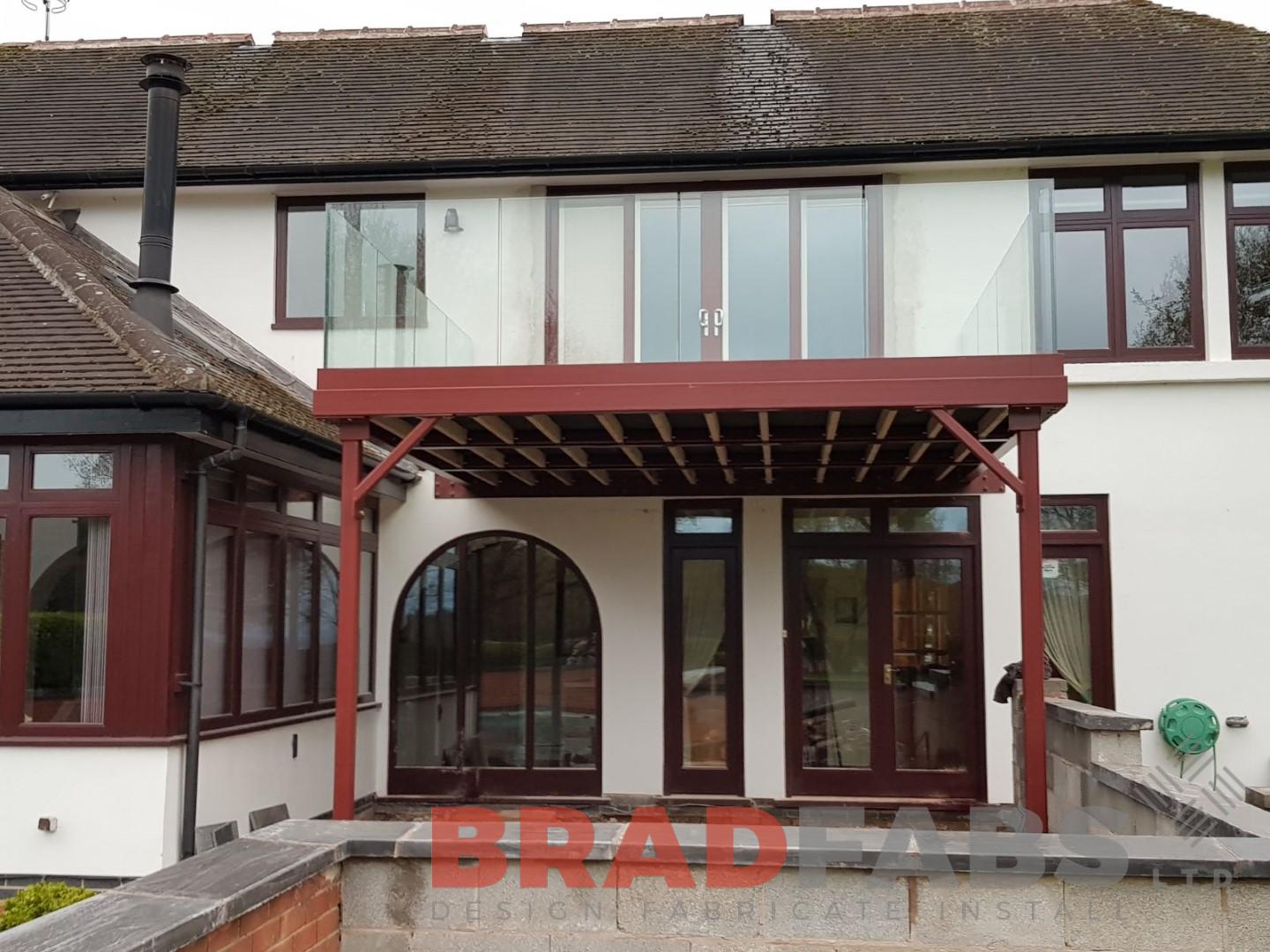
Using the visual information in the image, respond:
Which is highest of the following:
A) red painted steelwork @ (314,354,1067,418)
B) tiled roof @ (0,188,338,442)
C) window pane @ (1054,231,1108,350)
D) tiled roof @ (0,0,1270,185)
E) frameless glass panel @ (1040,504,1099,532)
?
tiled roof @ (0,0,1270,185)

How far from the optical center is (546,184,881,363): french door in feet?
22.9

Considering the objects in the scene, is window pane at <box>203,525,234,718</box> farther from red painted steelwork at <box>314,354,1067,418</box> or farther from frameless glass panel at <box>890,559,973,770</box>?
frameless glass panel at <box>890,559,973,770</box>

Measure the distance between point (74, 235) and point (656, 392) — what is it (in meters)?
6.51

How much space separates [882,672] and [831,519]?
1356 millimetres

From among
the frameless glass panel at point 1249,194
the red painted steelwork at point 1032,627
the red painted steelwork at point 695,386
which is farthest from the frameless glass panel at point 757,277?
the frameless glass panel at point 1249,194

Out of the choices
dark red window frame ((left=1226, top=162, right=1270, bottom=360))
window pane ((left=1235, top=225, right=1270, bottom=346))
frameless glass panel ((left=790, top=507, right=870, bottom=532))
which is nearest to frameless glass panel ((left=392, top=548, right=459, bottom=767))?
frameless glass panel ((left=790, top=507, right=870, bottom=532))

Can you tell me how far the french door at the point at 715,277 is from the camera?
699cm

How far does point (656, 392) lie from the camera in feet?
21.6

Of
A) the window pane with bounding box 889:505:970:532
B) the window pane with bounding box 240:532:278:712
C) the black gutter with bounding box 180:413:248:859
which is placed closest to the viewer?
the black gutter with bounding box 180:413:248:859

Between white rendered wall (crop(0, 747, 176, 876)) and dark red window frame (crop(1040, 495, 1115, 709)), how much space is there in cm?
702

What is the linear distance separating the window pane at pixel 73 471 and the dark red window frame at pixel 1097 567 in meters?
7.09

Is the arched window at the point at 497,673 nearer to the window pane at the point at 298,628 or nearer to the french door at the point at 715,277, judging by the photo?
the window pane at the point at 298,628

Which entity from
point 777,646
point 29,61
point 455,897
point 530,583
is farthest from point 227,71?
point 455,897

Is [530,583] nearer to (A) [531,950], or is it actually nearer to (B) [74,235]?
(B) [74,235]
